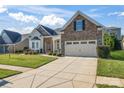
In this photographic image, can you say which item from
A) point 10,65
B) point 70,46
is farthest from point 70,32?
point 10,65

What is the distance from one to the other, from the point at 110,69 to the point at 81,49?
13.3ft

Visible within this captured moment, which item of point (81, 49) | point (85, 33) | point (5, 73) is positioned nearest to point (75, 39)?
point (85, 33)

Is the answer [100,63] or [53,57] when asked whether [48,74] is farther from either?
[53,57]

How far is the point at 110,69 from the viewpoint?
865 centimetres

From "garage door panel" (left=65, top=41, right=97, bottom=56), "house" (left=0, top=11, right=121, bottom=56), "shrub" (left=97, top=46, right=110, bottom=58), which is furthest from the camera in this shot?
"house" (left=0, top=11, right=121, bottom=56)

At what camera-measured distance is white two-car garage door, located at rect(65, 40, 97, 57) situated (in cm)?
1180

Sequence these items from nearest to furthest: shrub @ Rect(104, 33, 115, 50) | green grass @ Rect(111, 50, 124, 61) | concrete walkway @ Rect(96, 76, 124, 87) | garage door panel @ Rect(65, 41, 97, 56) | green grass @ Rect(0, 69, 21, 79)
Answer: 1. concrete walkway @ Rect(96, 76, 124, 87)
2. green grass @ Rect(0, 69, 21, 79)
3. green grass @ Rect(111, 50, 124, 61)
4. shrub @ Rect(104, 33, 115, 50)
5. garage door panel @ Rect(65, 41, 97, 56)

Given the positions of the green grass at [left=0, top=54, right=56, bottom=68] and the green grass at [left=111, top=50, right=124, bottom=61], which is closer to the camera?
the green grass at [left=111, top=50, right=124, bottom=61]

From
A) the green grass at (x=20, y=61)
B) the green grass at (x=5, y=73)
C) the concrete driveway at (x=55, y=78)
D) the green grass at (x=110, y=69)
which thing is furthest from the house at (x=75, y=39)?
the green grass at (x=5, y=73)

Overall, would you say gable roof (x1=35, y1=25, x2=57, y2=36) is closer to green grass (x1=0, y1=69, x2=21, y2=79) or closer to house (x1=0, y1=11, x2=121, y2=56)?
house (x1=0, y1=11, x2=121, y2=56)

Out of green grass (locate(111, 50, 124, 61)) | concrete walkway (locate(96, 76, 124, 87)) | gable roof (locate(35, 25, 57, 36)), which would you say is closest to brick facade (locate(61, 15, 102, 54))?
gable roof (locate(35, 25, 57, 36))

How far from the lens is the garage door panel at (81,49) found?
11.8m

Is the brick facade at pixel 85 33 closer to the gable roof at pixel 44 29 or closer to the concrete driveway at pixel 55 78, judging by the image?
the gable roof at pixel 44 29
